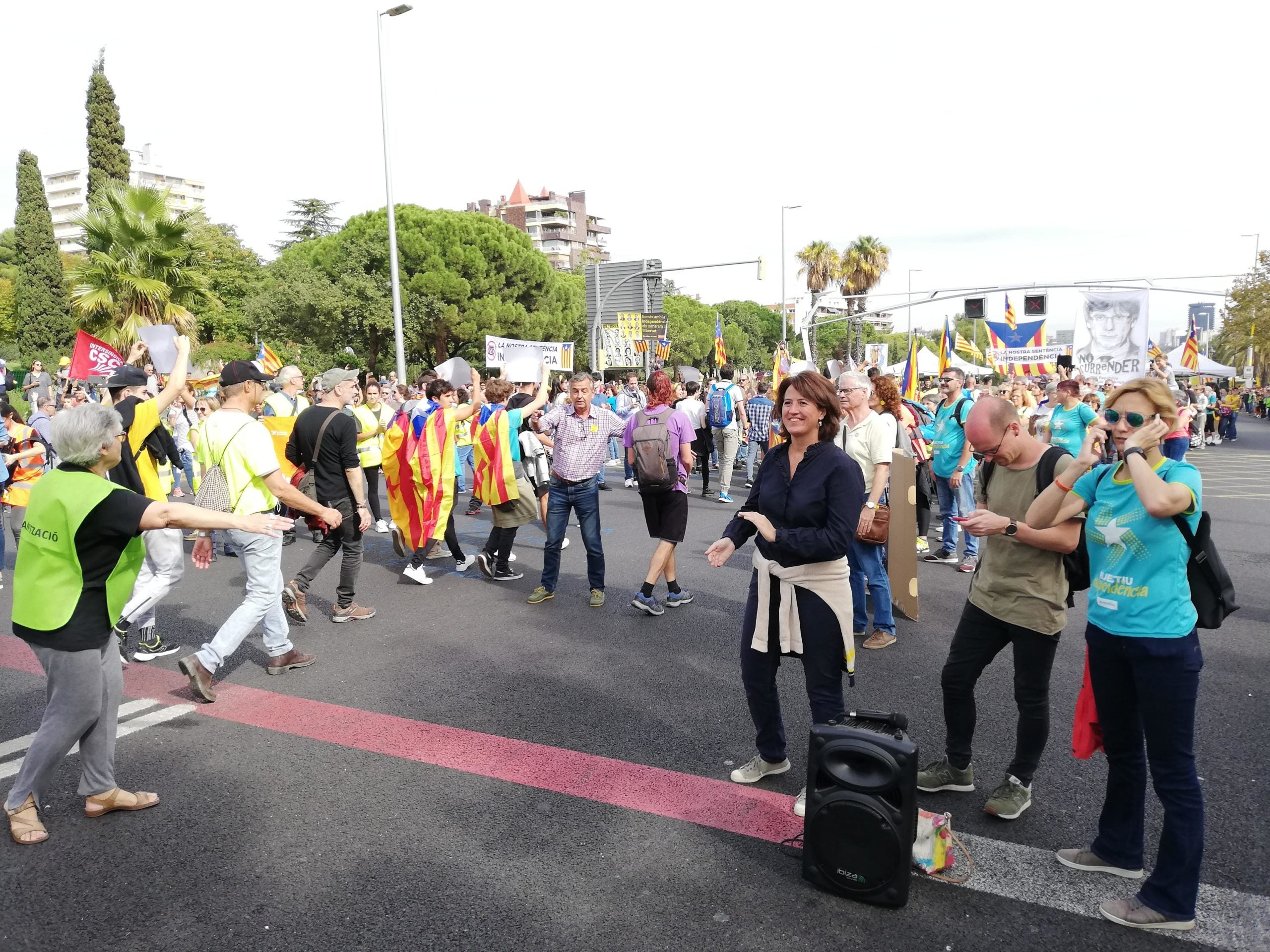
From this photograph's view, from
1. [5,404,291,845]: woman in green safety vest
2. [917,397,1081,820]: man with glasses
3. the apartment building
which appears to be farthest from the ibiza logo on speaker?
the apartment building

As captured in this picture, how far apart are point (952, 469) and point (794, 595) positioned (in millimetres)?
5167

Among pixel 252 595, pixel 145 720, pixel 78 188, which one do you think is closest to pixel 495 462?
pixel 252 595

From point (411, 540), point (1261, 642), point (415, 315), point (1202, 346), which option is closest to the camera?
point (1261, 642)

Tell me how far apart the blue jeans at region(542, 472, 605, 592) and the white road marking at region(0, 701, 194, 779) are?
292 centimetres

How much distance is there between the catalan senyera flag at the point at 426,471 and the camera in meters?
7.89

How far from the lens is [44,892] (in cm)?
315

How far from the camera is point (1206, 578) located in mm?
2871

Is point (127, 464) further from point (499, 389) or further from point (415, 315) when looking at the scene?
point (415, 315)

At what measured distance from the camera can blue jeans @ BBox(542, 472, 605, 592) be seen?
6988 millimetres

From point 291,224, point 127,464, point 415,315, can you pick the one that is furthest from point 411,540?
point 291,224

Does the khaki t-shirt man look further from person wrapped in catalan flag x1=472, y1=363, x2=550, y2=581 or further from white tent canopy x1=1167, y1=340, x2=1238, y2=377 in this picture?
white tent canopy x1=1167, y1=340, x2=1238, y2=377

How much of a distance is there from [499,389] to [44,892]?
6159 millimetres

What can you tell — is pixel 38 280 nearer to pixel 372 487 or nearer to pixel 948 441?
pixel 372 487

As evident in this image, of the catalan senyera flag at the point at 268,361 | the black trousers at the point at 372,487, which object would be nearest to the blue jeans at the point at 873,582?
the black trousers at the point at 372,487
